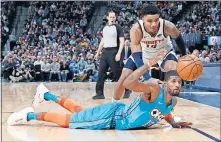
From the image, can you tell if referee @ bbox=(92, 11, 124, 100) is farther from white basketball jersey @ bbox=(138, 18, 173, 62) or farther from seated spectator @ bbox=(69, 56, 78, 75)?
seated spectator @ bbox=(69, 56, 78, 75)

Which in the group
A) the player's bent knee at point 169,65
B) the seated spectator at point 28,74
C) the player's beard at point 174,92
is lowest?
the seated spectator at point 28,74

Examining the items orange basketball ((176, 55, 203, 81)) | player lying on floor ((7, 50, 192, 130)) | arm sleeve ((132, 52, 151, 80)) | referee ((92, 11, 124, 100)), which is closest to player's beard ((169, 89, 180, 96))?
player lying on floor ((7, 50, 192, 130))

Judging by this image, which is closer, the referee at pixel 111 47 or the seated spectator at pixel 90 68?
the referee at pixel 111 47

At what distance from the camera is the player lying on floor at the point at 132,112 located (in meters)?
3.56

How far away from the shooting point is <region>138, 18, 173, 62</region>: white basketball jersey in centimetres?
435

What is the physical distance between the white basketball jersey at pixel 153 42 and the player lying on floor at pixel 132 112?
0.64 m

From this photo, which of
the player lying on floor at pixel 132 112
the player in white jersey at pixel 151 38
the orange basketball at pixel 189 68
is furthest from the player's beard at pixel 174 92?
the player in white jersey at pixel 151 38

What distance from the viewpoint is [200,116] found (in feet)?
16.5

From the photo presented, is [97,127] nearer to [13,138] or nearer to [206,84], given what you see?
[13,138]

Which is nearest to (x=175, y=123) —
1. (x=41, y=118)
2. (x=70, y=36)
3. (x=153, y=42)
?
(x=153, y=42)

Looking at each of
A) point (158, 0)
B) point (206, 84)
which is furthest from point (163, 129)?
point (158, 0)

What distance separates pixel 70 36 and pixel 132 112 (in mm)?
15372

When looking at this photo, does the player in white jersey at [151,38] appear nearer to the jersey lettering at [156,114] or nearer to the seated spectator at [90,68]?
the jersey lettering at [156,114]

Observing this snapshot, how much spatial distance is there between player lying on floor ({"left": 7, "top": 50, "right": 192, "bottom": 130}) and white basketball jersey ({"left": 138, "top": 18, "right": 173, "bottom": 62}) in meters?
0.64
